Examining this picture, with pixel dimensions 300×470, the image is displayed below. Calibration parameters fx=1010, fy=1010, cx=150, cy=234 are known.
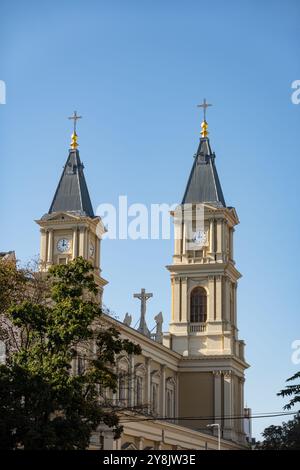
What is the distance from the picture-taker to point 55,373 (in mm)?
37375

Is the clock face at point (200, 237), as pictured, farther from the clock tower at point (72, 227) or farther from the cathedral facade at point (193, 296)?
the clock tower at point (72, 227)

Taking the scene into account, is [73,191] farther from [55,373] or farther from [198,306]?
[55,373]

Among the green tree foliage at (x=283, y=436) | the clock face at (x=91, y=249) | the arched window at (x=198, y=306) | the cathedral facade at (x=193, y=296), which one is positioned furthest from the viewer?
the arched window at (x=198, y=306)

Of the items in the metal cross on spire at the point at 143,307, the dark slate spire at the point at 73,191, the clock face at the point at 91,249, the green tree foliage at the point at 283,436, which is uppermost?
the dark slate spire at the point at 73,191

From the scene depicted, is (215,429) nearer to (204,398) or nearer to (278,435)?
(204,398)

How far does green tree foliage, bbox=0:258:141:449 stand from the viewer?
120 ft

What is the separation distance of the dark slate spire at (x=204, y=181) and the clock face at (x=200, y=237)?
2650 mm

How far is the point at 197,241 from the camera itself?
8469 centimetres

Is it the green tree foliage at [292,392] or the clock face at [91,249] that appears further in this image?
the clock face at [91,249]

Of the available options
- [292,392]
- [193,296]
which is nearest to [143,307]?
[193,296]

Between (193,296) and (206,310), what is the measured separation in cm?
160

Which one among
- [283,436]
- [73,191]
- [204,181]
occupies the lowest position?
[283,436]

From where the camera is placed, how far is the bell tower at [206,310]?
82688mm

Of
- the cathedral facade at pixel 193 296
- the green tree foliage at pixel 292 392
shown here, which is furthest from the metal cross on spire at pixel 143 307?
the green tree foliage at pixel 292 392
